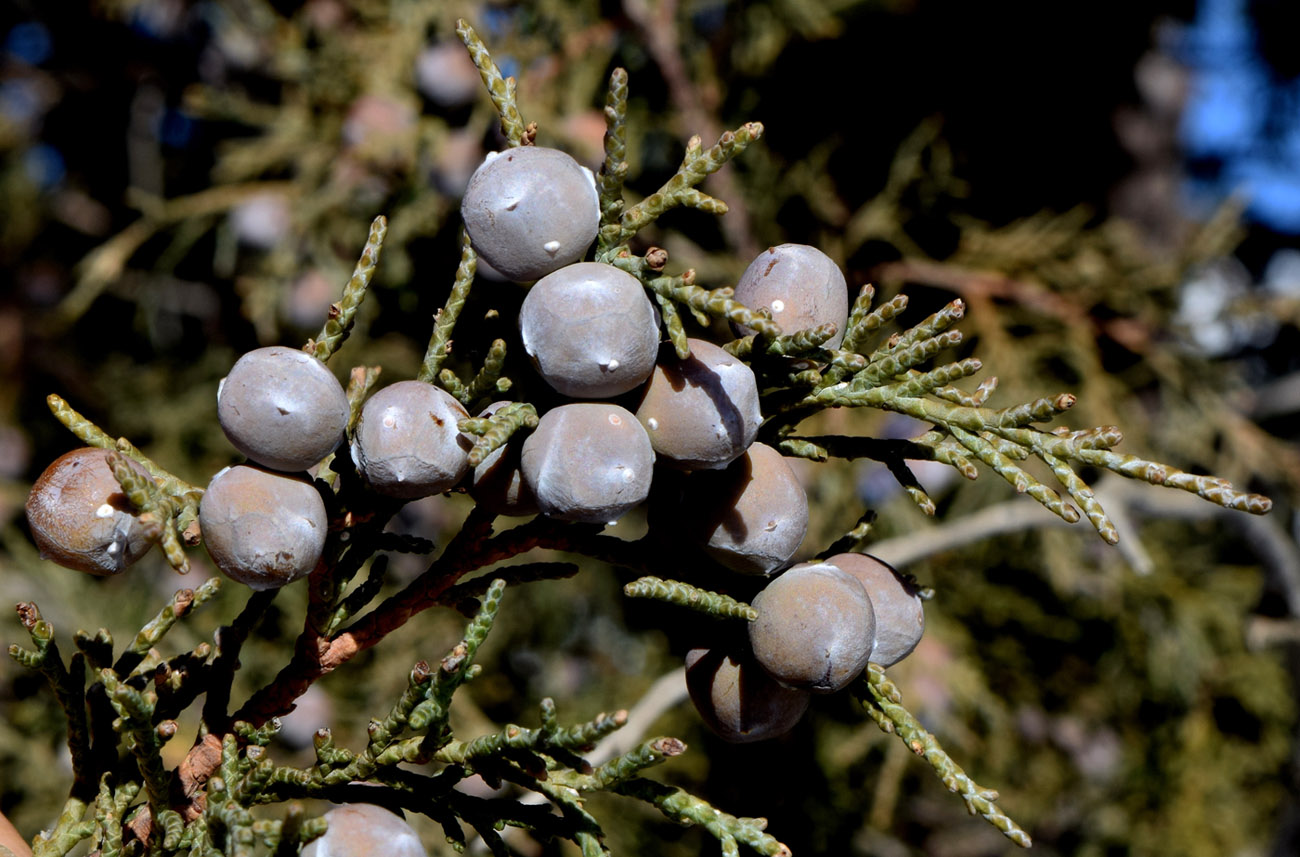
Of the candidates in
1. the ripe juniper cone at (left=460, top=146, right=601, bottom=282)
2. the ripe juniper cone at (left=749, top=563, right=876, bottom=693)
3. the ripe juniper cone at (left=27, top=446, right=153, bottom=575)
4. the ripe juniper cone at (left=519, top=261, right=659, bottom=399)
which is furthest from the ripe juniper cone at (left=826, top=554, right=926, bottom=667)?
the ripe juniper cone at (left=27, top=446, right=153, bottom=575)

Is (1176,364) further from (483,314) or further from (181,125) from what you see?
(181,125)

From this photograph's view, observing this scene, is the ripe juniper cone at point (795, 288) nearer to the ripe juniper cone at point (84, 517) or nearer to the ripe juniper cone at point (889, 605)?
the ripe juniper cone at point (889, 605)

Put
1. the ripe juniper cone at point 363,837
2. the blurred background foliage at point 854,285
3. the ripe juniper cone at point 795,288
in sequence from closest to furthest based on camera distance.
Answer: the ripe juniper cone at point 363,837 → the ripe juniper cone at point 795,288 → the blurred background foliage at point 854,285

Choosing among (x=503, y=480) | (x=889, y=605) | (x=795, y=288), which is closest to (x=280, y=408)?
(x=503, y=480)

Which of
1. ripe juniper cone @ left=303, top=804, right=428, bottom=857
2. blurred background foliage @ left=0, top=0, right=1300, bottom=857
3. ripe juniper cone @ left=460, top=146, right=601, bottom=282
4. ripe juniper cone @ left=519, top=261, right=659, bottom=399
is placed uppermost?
ripe juniper cone @ left=460, top=146, right=601, bottom=282

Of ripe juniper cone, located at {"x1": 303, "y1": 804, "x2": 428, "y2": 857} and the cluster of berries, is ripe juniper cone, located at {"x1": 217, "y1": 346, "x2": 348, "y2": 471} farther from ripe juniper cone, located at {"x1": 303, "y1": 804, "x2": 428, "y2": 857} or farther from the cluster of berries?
ripe juniper cone, located at {"x1": 303, "y1": 804, "x2": 428, "y2": 857}

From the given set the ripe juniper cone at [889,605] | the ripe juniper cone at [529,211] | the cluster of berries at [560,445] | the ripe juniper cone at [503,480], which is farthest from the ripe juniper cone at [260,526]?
the ripe juniper cone at [889,605]

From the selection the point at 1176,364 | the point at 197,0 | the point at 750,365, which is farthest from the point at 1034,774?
the point at 197,0

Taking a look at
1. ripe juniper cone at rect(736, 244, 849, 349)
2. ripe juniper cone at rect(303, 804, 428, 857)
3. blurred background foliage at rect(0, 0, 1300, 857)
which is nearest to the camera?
ripe juniper cone at rect(303, 804, 428, 857)
